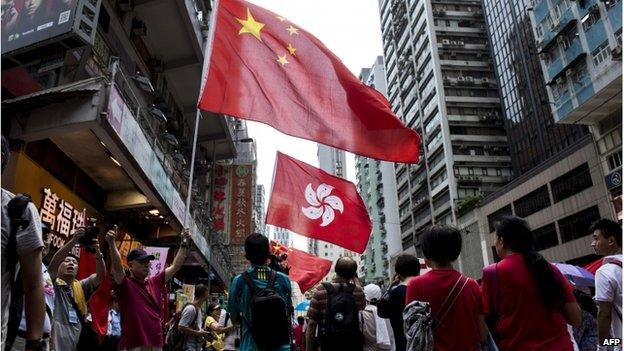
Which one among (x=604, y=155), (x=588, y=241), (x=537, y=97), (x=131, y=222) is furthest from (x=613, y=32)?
(x=131, y=222)

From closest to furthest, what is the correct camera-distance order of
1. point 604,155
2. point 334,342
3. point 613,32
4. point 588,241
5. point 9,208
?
point 9,208 → point 334,342 → point 613,32 → point 604,155 → point 588,241

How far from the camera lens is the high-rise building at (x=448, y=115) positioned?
163 ft

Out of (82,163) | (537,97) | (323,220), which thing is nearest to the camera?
(323,220)

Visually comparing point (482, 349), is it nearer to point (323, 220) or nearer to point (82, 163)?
point (323, 220)

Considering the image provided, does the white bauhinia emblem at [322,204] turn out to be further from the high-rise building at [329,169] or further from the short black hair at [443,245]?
the high-rise building at [329,169]

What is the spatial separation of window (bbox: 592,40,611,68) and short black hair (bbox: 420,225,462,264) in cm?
2548

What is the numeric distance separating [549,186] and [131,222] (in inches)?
1197

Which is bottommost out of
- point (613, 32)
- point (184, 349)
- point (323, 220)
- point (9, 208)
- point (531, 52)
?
point (184, 349)

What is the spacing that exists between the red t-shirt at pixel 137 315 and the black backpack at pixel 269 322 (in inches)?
50.9

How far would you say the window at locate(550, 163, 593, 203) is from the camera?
2969cm

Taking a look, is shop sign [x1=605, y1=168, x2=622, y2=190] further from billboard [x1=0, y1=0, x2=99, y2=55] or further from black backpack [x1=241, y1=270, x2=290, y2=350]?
black backpack [x1=241, y1=270, x2=290, y2=350]

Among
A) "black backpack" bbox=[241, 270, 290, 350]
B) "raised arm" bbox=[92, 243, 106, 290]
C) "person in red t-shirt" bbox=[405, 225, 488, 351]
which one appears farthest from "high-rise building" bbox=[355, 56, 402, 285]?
"person in red t-shirt" bbox=[405, 225, 488, 351]

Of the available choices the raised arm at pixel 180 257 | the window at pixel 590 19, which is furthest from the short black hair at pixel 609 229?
Result: the window at pixel 590 19

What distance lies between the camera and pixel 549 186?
33812 mm
